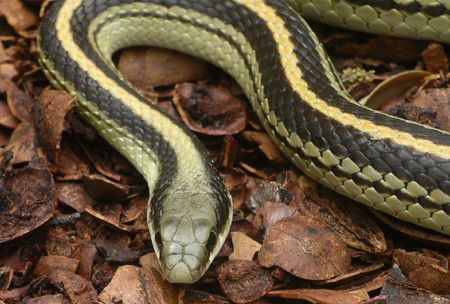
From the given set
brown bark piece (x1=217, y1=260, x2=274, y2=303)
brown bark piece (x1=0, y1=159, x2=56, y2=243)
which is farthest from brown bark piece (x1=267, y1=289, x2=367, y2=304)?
brown bark piece (x1=0, y1=159, x2=56, y2=243)

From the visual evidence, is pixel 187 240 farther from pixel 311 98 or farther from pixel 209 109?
pixel 209 109

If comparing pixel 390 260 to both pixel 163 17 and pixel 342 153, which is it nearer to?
pixel 342 153

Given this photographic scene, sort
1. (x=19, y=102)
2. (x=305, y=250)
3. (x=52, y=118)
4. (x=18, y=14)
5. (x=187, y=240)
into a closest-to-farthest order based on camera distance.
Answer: (x=187, y=240) < (x=305, y=250) < (x=52, y=118) < (x=19, y=102) < (x=18, y=14)

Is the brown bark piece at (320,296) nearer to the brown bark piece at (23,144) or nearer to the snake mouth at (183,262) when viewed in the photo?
the snake mouth at (183,262)

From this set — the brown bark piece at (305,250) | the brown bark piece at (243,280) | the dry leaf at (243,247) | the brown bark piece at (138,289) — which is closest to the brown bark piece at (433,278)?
the brown bark piece at (305,250)

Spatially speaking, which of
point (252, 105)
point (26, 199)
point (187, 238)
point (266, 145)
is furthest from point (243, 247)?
point (26, 199)
